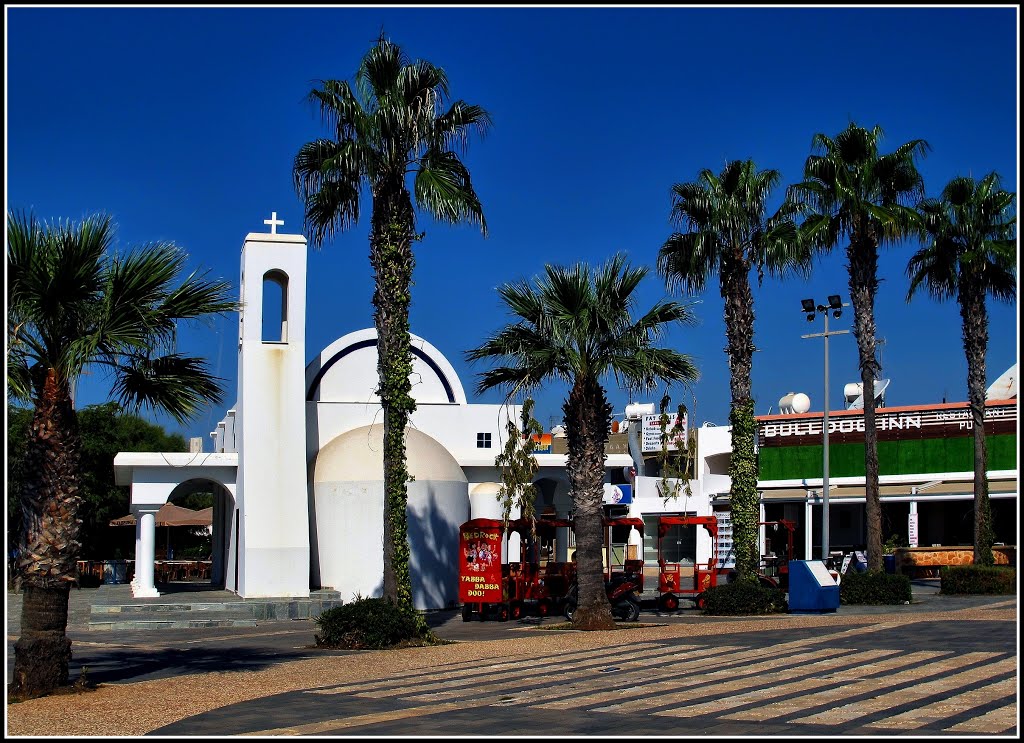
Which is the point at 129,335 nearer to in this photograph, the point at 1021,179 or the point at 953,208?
the point at 1021,179

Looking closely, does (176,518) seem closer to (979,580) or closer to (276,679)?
(979,580)

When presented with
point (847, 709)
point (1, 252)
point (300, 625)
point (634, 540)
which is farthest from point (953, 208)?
point (634, 540)

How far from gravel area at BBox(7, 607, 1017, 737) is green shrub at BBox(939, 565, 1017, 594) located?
6524mm

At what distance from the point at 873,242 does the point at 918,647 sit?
13719mm

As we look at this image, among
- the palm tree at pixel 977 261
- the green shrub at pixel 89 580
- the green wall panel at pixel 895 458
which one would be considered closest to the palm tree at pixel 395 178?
the palm tree at pixel 977 261

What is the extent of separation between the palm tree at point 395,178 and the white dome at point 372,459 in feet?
29.8

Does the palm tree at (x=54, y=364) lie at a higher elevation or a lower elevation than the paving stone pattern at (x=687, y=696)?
higher

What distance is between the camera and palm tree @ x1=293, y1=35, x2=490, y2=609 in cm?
2100

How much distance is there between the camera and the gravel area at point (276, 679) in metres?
12.1

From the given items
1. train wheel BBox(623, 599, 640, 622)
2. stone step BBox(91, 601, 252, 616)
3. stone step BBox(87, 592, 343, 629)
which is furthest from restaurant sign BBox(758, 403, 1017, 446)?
stone step BBox(91, 601, 252, 616)

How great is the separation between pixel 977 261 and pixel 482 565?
1528 cm

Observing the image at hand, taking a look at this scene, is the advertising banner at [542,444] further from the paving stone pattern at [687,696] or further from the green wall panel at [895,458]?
the paving stone pattern at [687,696]

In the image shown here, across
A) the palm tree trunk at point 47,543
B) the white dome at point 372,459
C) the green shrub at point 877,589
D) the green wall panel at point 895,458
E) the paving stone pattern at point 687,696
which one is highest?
the green wall panel at point 895,458

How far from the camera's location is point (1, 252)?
1262cm
